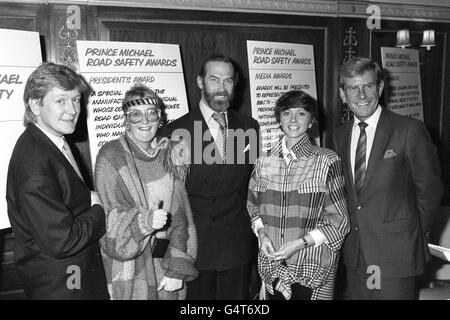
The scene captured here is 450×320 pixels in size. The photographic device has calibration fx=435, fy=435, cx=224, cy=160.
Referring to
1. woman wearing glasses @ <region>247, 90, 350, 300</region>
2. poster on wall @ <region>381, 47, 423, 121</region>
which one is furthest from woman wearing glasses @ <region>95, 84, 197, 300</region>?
poster on wall @ <region>381, 47, 423, 121</region>

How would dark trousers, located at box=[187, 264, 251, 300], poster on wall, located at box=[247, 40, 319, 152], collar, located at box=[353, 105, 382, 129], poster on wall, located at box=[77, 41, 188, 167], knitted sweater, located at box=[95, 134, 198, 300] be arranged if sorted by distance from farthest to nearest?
poster on wall, located at box=[247, 40, 319, 152], poster on wall, located at box=[77, 41, 188, 167], dark trousers, located at box=[187, 264, 251, 300], collar, located at box=[353, 105, 382, 129], knitted sweater, located at box=[95, 134, 198, 300]

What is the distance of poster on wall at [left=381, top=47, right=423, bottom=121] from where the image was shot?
14.2 ft

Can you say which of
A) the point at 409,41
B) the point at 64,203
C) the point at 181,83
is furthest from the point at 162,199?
the point at 409,41

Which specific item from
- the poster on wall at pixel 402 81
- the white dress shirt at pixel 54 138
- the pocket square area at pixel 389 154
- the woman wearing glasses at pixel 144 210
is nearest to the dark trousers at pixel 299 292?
the woman wearing glasses at pixel 144 210

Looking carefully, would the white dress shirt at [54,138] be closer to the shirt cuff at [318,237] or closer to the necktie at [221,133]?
the necktie at [221,133]

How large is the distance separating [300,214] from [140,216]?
31.5 inches

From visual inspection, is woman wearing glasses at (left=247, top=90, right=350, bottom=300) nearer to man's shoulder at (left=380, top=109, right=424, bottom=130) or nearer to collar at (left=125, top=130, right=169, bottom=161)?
man's shoulder at (left=380, top=109, right=424, bottom=130)

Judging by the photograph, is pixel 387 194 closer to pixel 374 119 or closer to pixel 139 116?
pixel 374 119

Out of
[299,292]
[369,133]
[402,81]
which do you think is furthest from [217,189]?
[402,81]

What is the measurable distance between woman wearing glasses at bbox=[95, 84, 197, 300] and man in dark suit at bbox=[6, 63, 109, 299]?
0.31ft

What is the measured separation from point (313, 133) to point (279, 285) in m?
1.98

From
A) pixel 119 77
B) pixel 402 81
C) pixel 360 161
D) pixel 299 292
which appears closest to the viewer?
pixel 299 292

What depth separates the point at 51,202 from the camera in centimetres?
176

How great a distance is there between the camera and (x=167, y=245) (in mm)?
2193
